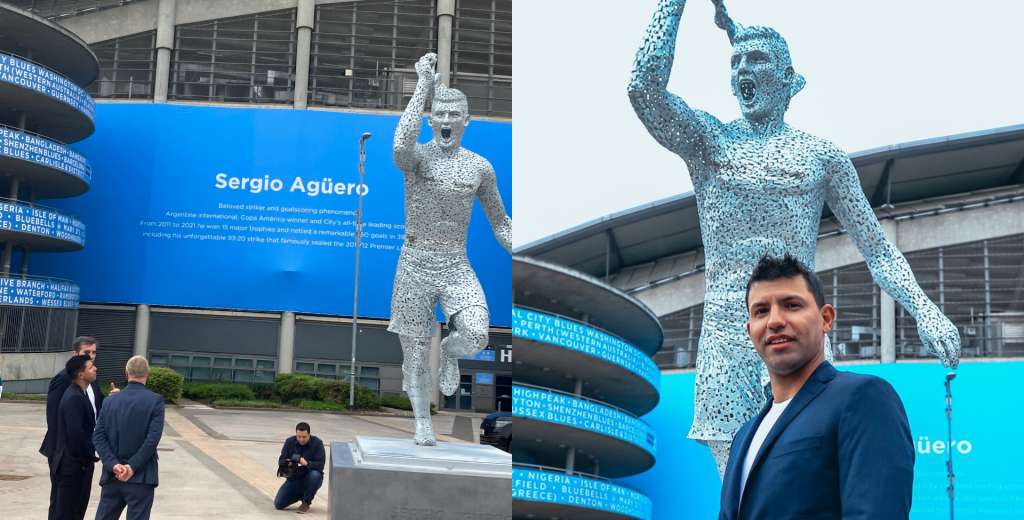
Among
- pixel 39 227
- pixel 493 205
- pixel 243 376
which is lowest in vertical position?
pixel 243 376

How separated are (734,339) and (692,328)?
397mm

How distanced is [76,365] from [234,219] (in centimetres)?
1848

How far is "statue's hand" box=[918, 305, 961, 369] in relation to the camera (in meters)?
2.76

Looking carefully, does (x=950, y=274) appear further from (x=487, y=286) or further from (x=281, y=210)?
(x=281, y=210)

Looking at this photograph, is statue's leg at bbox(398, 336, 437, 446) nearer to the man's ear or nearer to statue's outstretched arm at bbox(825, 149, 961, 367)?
statue's outstretched arm at bbox(825, 149, 961, 367)

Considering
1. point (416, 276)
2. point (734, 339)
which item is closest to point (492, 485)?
point (416, 276)

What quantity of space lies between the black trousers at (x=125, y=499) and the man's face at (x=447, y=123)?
2.47m

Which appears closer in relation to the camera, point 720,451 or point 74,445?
point 720,451

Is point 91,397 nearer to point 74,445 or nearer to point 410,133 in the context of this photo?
point 74,445

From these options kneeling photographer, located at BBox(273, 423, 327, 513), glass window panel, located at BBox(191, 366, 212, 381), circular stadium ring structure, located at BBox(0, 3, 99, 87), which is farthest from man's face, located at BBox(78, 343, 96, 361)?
glass window panel, located at BBox(191, 366, 212, 381)

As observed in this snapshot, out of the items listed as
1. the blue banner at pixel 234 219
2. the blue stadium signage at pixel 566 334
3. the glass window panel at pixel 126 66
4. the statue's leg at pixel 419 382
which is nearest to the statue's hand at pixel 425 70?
the statue's leg at pixel 419 382

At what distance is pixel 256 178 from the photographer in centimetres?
2377

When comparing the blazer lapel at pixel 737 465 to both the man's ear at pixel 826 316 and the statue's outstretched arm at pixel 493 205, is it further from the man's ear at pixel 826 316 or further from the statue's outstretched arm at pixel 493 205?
the statue's outstretched arm at pixel 493 205

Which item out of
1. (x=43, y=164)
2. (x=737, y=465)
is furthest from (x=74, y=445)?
(x=43, y=164)
